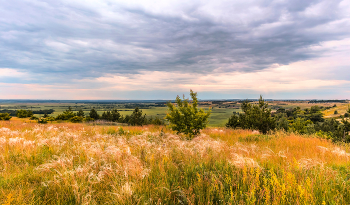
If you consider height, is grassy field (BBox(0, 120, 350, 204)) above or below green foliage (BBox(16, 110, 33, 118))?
above

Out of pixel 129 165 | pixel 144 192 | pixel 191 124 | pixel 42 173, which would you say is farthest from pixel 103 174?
pixel 191 124

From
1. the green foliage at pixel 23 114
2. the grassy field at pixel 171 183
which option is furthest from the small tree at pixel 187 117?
the green foliage at pixel 23 114

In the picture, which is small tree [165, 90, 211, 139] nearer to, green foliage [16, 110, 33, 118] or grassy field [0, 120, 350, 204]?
grassy field [0, 120, 350, 204]

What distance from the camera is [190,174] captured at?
4.38 meters

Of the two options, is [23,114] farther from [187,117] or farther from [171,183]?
[171,183]

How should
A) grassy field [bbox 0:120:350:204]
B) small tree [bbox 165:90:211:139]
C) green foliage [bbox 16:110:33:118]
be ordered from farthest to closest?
green foliage [bbox 16:110:33:118] < small tree [bbox 165:90:211:139] < grassy field [bbox 0:120:350:204]

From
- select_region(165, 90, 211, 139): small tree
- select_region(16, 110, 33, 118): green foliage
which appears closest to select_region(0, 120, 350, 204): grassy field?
select_region(165, 90, 211, 139): small tree

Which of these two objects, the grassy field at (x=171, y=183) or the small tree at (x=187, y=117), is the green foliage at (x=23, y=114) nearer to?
the small tree at (x=187, y=117)

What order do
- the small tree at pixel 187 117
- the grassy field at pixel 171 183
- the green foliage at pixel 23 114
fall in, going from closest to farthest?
the grassy field at pixel 171 183 < the small tree at pixel 187 117 < the green foliage at pixel 23 114

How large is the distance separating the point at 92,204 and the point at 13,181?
2538mm

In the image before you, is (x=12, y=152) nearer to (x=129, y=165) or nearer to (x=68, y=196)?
(x=68, y=196)

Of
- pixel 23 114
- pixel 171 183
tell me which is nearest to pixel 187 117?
pixel 171 183

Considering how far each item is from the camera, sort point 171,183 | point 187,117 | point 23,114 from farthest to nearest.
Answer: point 23,114 < point 187,117 < point 171,183

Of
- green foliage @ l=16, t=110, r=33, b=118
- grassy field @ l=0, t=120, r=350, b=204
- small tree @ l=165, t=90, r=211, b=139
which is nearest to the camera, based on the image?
grassy field @ l=0, t=120, r=350, b=204
